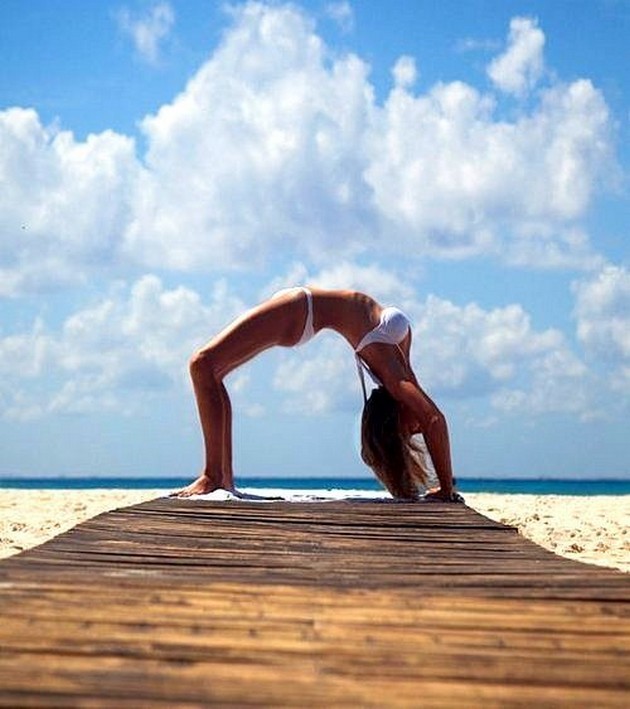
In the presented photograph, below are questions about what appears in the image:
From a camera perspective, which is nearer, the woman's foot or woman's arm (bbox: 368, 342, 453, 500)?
woman's arm (bbox: 368, 342, 453, 500)

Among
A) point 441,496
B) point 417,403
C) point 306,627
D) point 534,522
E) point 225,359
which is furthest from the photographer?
point 534,522

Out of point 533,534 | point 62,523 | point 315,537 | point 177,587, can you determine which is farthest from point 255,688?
point 62,523

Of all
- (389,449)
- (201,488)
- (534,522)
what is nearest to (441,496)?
(389,449)

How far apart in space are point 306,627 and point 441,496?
390 cm

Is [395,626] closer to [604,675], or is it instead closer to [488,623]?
[488,623]

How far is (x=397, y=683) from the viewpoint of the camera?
6.64 feet

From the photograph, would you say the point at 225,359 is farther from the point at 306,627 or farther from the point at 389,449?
the point at 306,627

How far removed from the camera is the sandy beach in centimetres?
826

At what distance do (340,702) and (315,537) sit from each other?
8.57 feet

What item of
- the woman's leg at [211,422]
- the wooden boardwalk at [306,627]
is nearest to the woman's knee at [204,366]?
the woman's leg at [211,422]

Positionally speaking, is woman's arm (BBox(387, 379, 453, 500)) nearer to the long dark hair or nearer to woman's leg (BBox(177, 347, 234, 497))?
the long dark hair

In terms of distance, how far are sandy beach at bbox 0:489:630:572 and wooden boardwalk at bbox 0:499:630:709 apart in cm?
361

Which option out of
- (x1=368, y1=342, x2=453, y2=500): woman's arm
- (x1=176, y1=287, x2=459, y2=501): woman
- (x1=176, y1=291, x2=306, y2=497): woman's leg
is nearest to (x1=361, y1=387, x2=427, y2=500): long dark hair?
(x1=176, y1=287, x2=459, y2=501): woman

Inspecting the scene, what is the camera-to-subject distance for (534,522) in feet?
36.0
